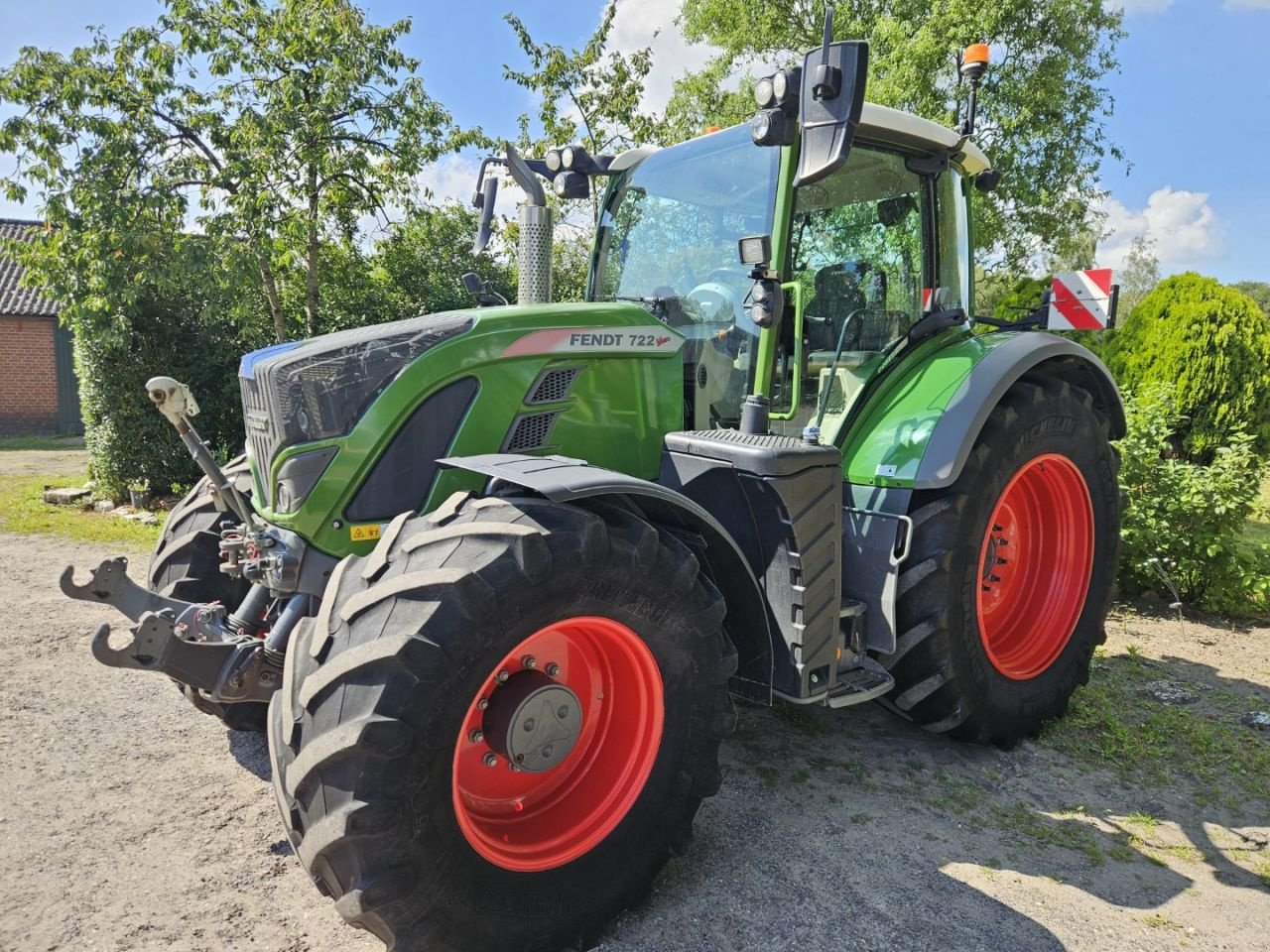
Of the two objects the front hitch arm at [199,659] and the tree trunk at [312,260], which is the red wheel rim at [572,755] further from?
the tree trunk at [312,260]

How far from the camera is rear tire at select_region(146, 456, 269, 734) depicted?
133 inches

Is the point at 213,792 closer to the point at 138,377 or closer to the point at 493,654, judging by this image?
the point at 493,654

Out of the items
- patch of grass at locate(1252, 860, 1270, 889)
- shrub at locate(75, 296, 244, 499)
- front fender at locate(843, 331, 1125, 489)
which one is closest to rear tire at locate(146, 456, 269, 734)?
front fender at locate(843, 331, 1125, 489)

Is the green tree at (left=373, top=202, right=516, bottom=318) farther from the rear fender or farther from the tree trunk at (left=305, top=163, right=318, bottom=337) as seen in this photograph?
the rear fender

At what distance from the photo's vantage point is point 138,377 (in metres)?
9.10

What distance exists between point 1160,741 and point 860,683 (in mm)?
1707

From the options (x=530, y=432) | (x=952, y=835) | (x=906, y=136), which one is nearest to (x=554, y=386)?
(x=530, y=432)

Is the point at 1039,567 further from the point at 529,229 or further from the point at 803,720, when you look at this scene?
the point at 529,229

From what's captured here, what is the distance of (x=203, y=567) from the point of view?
11.2ft

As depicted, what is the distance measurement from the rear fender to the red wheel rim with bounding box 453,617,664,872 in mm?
366

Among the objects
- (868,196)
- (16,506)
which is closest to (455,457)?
(868,196)

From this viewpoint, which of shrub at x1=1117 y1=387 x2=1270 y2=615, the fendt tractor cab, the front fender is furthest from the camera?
shrub at x1=1117 y1=387 x2=1270 y2=615

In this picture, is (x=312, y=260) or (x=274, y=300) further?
(x=274, y=300)

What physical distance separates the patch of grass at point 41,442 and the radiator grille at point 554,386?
16995mm
